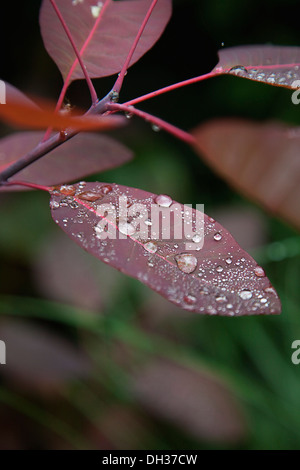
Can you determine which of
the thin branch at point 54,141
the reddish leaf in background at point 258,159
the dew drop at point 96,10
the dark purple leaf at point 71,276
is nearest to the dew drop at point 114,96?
the thin branch at point 54,141

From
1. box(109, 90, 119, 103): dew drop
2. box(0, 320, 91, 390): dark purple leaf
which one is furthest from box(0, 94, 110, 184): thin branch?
box(0, 320, 91, 390): dark purple leaf

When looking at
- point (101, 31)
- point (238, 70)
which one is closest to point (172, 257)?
point (238, 70)

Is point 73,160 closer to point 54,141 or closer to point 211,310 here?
point 54,141

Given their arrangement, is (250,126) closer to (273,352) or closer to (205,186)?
(273,352)

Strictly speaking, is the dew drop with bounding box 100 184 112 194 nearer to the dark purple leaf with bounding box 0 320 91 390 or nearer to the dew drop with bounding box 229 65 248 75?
the dew drop with bounding box 229 65 248 75

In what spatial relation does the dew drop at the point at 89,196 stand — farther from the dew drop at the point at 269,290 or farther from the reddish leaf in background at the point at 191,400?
the reddish leaf in background at the point at 191,400

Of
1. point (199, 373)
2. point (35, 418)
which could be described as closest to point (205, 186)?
point (199, 373)

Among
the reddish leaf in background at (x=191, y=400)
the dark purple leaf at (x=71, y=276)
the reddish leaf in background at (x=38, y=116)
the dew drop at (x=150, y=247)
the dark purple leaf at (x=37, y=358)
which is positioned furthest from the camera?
the dark purple leaf at (x=71, y=276)
